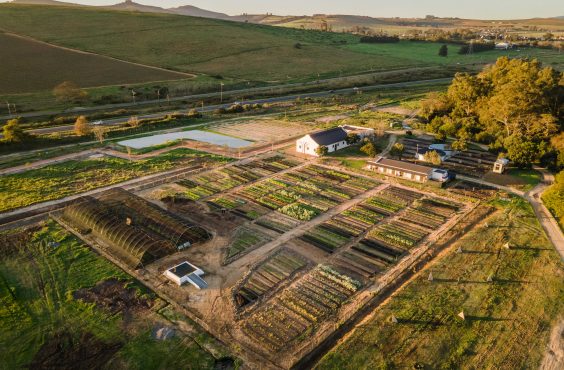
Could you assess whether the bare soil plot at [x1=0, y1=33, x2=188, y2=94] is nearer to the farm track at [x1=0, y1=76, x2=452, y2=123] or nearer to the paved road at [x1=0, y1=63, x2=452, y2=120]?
the paved road at [x1=0, y1=63, x2=452, y2=120]

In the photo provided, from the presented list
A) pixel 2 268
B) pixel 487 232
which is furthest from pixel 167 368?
pixel 487 232

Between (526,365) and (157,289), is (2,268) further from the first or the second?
(526,365)

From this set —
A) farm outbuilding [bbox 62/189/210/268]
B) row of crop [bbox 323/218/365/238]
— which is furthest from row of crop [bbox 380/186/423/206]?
farm outbuilding [bbox 62/189/210/268]

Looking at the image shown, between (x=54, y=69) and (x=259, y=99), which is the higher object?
(x=54, y=69)

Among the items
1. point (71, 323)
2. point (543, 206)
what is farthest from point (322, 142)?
point (71, 323)

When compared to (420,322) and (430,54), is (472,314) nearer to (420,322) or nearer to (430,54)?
(420,322)

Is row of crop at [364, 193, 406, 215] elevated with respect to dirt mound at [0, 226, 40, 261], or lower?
elevated

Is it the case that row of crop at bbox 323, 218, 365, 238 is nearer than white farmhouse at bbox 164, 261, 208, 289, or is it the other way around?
white farmhouse at bbox 164, 261, 208, 289
